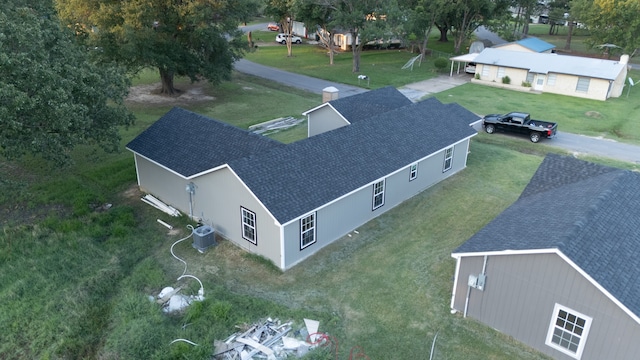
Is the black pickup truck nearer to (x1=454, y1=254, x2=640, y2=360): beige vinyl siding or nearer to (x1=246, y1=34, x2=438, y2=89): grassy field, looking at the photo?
(x1=246, y1=34, x2=438, y2=89): grassy field

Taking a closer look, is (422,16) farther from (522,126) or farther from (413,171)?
(413,171)

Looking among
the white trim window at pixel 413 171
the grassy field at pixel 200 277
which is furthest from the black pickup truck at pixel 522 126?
the white trim window at pixel 413 171

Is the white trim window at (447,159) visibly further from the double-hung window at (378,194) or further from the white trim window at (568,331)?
the white trim window at (568,331)

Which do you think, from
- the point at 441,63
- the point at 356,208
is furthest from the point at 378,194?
the point at 441,63

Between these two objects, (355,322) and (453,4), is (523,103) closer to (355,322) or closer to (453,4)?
(453,4)

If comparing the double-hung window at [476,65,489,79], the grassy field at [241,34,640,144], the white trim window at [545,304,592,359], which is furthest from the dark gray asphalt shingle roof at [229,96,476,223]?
the double-hung window at [476,65,489,79]

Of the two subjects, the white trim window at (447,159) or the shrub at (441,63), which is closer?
the white trim window at (447,159)

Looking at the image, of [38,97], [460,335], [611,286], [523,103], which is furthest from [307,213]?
[523,103]
